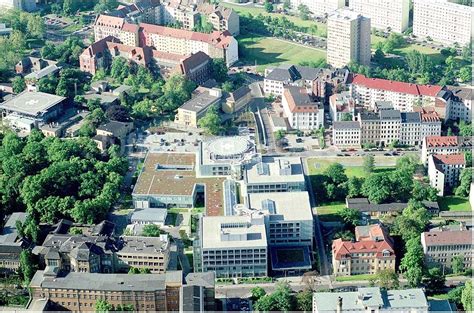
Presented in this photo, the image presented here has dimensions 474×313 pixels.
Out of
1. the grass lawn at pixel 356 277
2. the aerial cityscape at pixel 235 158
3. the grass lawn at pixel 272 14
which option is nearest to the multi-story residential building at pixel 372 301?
the aerial cityscape at pixel 235 158

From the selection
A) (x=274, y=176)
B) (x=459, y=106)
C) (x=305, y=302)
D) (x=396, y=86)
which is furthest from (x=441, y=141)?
(x=305, y=302)

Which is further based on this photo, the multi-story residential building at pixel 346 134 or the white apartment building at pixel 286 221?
the multi-story residential building at pixel 346 134

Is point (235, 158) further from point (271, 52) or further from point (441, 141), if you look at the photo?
point (271, 52)

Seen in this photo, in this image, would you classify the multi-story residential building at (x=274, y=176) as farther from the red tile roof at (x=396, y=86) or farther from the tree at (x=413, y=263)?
the red tile roof at (x=396, y=86)

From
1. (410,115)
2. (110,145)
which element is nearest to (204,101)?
(110,145)

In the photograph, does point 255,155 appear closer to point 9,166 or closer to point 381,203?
point 381,203

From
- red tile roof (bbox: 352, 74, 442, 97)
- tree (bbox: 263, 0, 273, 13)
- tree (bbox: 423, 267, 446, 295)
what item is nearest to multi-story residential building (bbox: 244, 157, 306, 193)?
tree (bbox: 423, 267, 446, 295)
